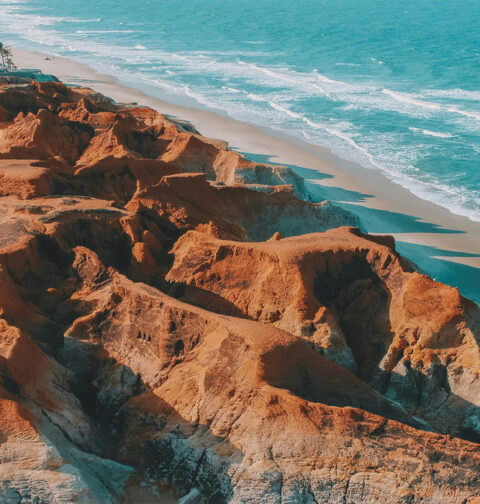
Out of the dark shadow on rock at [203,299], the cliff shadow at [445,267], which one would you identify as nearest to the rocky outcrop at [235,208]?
the dark shadow on rock at [203,299]

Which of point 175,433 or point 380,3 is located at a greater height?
point 380,3

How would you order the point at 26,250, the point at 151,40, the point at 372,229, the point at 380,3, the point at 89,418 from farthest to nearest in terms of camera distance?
1. the point at 380,3
2. the point at 151,40
3. the point at 372,229
4. the point at 26,250
5. the point at 89,418

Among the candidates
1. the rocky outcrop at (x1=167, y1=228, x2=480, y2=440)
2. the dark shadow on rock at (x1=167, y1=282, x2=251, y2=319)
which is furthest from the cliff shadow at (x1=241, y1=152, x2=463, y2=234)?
the dark shadow on rock at (x1=167, y1=282, x2=251, y2=319)

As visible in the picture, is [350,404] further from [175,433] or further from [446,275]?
[446,275]

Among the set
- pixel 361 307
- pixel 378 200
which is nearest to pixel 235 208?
pixel 361 307

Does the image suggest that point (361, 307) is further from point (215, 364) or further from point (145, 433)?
point (145, 433)

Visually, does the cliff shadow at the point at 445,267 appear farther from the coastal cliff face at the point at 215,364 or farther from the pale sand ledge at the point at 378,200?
the coastal cliff face at the point at 215,364

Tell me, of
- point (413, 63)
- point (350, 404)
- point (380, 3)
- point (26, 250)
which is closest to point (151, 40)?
point (413, 63)
